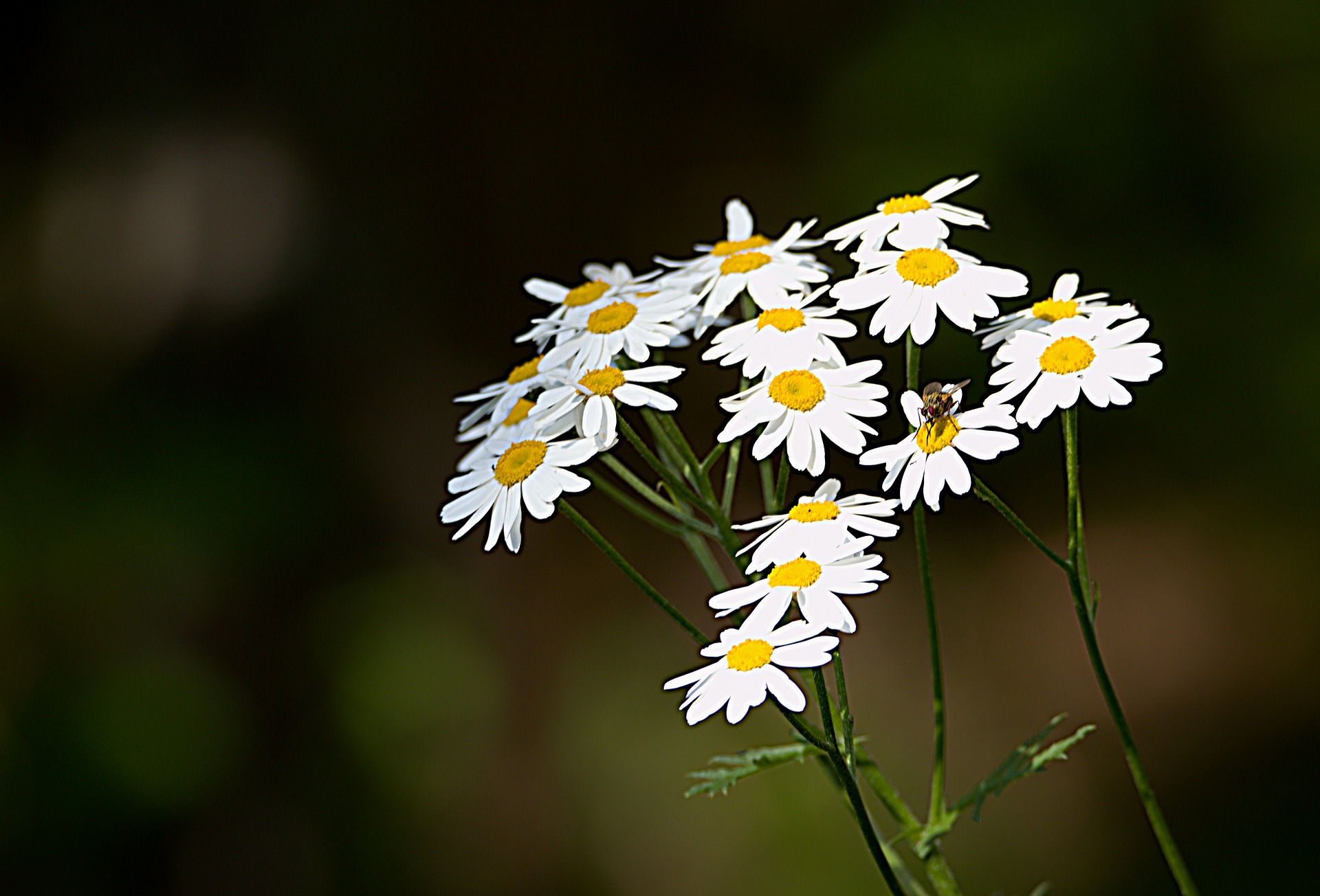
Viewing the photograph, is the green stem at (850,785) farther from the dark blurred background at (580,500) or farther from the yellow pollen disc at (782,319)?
the dark blurred background at (580,500)

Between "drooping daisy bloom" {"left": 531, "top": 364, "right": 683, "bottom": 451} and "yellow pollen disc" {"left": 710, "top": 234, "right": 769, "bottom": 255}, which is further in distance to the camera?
"yellow pollen disc" {"left": 710, "top": 234, "right": 769, "bottom": 255}

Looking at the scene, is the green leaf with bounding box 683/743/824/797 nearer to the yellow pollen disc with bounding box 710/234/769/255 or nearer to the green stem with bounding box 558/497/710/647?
the green stem with bounding box 558/497/710/647

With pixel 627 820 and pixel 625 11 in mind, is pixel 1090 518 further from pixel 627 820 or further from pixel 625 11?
pixel 625 11

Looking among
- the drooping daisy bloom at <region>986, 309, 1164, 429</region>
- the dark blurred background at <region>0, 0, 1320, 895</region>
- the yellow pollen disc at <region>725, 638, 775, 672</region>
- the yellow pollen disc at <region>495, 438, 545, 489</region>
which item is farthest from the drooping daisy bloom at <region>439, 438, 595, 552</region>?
the dark blurred background at <region>0, 0, 1320, 895</region>

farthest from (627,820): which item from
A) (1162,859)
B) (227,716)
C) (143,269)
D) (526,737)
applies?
(143,269)

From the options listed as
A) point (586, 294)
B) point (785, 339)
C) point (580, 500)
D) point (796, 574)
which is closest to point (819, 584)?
point (796, 574)

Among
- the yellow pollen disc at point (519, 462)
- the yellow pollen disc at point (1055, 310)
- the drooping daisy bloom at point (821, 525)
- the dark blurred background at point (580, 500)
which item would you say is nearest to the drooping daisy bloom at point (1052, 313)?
the yellow pollen disc at point (1055, 310)
